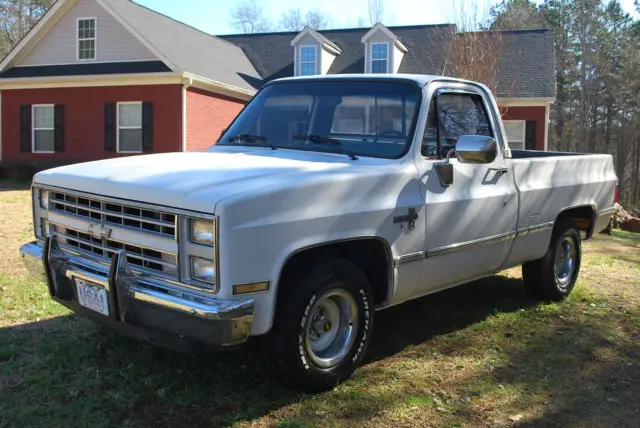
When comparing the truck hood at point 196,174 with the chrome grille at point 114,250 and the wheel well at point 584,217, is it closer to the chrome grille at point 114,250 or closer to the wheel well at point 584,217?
the chrome grille at point 114,250

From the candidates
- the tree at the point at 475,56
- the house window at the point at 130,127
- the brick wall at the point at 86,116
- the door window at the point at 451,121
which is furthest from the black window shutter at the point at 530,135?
the door window at the point at 451,121

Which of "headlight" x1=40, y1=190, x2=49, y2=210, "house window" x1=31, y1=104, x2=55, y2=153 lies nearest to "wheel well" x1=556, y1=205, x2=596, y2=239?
"headlight" x1=40, y1=190, x2=49, y2=210

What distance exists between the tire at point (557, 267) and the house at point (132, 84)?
12.6 metres

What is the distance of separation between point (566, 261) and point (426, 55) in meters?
17.7

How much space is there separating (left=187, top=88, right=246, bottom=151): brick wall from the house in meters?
0.03

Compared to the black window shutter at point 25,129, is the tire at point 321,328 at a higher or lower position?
lower

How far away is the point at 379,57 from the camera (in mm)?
22312

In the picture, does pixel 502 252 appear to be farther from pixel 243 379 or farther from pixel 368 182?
pixel 243 379

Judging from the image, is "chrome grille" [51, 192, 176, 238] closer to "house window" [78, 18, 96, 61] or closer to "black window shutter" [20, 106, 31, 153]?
"house window" [78, 18, 96, 61]

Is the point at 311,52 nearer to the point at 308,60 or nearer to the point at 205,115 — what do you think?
the point at 308,60

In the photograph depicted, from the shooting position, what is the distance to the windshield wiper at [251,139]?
4688 millimetres

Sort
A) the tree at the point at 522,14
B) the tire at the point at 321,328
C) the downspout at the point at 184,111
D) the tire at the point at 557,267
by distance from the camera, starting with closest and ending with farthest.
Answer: the tire at the point at 321,328, the tire at the point at 557,267, the downspout at the point at 184,111, the tree at the point at 522,14

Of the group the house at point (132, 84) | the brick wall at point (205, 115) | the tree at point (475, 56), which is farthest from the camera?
the brick wall at point (205, 115)

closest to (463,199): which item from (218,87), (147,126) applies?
(147,126)
